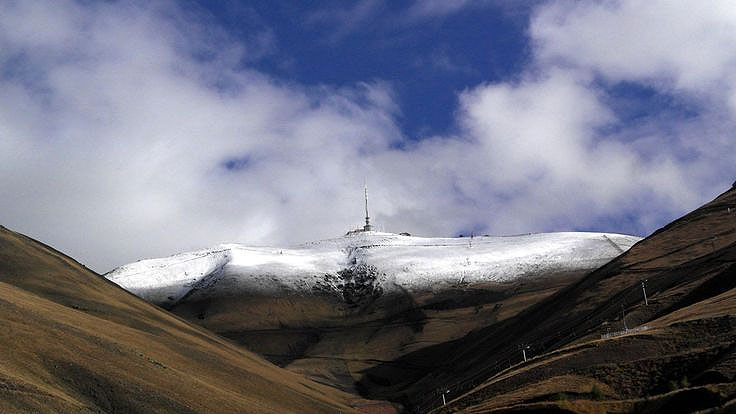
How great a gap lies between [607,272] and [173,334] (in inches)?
1805

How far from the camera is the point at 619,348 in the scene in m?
39.6

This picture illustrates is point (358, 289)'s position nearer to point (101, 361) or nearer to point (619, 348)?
point (101, 361)

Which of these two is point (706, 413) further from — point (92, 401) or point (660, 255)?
point (660, 255)

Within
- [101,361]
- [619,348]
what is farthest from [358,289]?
[619,348]

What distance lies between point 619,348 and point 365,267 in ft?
434

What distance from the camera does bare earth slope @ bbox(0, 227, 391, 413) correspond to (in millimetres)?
38125

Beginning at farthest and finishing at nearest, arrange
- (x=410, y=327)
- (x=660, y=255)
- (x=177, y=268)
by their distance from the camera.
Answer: (x=177, y=268)
(x=410, y=327)
(x=660, y=255)

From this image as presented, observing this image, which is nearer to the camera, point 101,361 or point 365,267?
point 101,361

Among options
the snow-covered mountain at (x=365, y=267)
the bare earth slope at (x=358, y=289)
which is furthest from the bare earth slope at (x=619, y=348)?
the snow-covered mountain at (x=365, y=267)

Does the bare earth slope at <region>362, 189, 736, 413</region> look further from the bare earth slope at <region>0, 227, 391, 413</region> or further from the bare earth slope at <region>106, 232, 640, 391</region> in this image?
the bare earth slope at <region>0, 227, 391, 413</region>

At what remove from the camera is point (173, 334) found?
68.8 metres

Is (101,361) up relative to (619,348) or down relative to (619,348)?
up

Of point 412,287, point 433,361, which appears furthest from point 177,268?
point 433,361

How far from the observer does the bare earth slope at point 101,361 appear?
38125 millimetres
